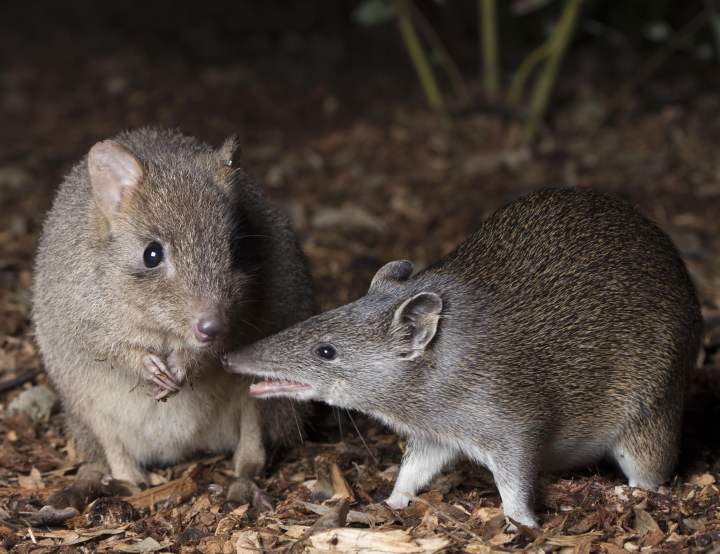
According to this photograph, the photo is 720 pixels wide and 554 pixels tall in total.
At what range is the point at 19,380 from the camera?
693cm

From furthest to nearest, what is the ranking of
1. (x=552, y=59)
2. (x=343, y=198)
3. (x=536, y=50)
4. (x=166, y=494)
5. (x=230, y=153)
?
(x=536, y=50) → (x=552, y=59) → (x=343, y=198) → (x=166, y=494) → (x=230, y=153)

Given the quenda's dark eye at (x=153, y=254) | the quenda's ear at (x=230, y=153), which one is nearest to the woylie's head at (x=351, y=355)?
the quenda's dark eye at (x=153, y=254)

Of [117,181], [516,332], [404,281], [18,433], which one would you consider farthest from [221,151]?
[18,433]

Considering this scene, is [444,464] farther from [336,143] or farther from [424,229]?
[336,143]

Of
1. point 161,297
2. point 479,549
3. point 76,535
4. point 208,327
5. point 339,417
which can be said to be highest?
point 161,297

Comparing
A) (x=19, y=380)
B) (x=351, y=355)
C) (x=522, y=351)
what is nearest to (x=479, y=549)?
(x=522, y=351)

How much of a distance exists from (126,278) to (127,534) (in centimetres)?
134

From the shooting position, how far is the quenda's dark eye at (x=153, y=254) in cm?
517

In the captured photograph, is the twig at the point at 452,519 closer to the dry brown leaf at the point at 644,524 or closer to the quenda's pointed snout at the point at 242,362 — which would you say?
the dry brown leaf at the point at 644,524

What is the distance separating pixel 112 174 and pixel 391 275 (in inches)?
59.2

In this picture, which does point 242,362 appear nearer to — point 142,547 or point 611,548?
point 142,547

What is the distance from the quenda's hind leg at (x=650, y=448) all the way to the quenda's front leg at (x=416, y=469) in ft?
2.94

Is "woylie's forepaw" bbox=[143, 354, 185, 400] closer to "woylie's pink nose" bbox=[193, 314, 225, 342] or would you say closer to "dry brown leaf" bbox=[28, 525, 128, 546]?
"woylie's pink nose" bbox=[193, 314, 225, 342]

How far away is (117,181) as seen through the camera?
17.5 feet
